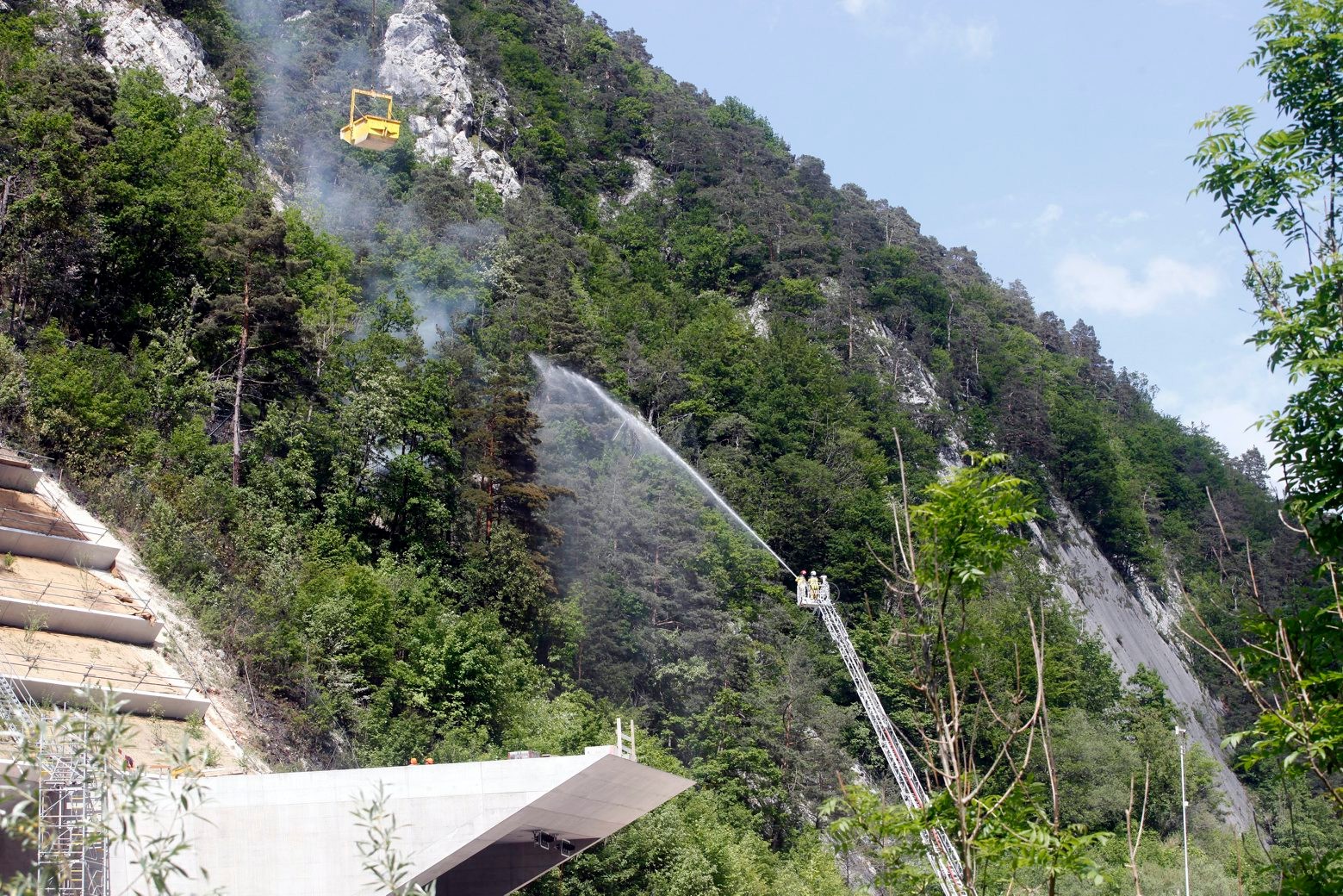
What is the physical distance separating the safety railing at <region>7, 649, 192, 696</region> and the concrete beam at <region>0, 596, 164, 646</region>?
0.95m

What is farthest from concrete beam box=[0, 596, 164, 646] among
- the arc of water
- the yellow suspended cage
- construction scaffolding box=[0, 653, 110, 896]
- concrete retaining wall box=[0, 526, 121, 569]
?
the arc of water

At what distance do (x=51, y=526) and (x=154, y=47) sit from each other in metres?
39.1

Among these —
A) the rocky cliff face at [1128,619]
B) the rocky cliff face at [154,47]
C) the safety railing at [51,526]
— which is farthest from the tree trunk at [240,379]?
the rocky cliff face at [1128,619]

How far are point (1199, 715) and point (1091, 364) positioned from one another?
187ft

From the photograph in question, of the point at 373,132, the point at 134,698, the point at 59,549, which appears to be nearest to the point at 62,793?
the point at 134,698

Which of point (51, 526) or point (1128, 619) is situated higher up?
point (51, 526)

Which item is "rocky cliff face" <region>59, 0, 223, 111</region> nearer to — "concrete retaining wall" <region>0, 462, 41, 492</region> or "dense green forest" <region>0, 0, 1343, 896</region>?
"dense green forest" <region>0, 0, 1343, 896</region>

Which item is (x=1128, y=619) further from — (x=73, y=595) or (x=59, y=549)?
(x=73, y=595)

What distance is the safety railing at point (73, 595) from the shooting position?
27053 millimetres

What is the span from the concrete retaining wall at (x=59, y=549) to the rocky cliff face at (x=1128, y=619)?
163 feet

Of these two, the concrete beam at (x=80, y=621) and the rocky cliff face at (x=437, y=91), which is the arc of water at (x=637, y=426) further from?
the concrete beam at (x=80, y=621)

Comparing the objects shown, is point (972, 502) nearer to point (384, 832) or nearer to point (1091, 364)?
point (384, 832)

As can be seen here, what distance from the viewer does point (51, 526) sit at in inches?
1198

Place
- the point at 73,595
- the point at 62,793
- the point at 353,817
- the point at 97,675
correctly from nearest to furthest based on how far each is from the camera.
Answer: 1. the point at 62,793
2. the point at 353,817
3. the point at 97,675
4. the point at 73,595
